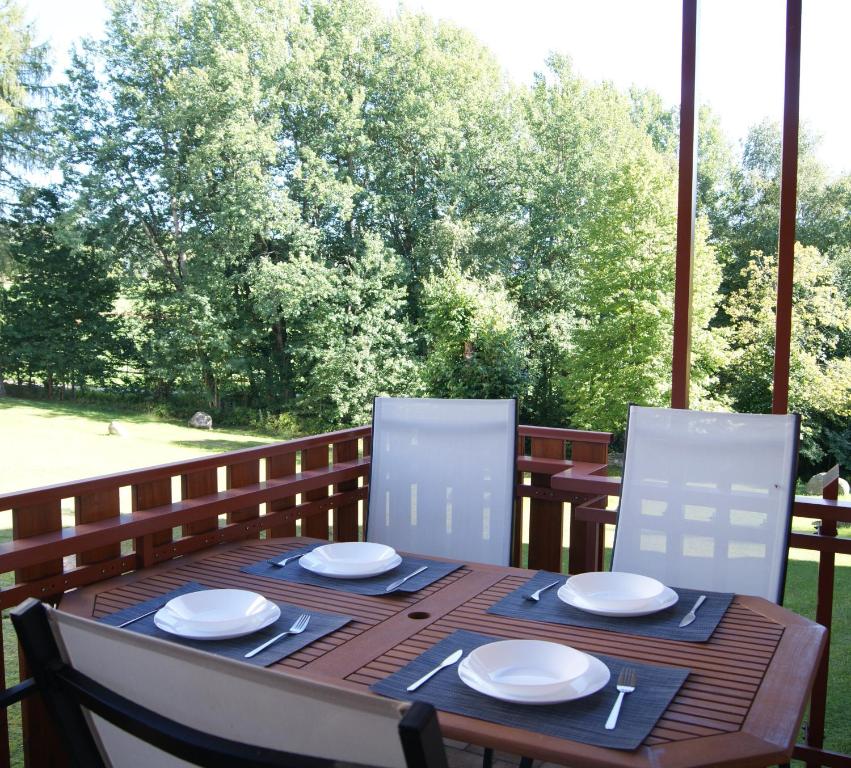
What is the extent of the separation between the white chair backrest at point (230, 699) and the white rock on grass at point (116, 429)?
1508 centimetres

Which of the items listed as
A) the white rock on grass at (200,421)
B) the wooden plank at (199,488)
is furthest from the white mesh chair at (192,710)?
the white rock on grass at (200,421)

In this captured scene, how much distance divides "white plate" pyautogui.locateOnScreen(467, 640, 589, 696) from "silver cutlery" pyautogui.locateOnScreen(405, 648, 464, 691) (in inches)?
1.8

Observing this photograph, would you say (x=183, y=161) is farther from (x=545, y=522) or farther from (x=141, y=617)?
(x=141, y=617)

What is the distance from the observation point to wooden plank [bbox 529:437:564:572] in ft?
8.73

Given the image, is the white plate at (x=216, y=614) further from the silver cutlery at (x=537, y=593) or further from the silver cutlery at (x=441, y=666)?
the silver cutlery at (x=537, y=593)

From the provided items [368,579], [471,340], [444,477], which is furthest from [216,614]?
[471,340]

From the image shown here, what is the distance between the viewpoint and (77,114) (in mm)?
16109

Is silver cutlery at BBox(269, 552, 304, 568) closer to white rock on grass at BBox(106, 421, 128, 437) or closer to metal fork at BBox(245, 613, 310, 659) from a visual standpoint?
metal fork at BBox(245, 613, 310, 659)

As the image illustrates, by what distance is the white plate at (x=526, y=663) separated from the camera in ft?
3.78

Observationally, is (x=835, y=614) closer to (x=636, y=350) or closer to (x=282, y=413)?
(x=636, y=350)

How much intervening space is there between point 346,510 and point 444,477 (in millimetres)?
540

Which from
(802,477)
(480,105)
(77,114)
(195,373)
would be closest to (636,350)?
(802,477)

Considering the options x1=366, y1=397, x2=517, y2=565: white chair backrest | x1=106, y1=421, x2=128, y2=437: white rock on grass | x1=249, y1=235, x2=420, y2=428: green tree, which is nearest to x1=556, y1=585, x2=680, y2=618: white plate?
x1=366, y1=397, x2=517, y2=565: white chair backrest

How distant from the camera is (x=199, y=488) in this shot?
2129 millimetres
